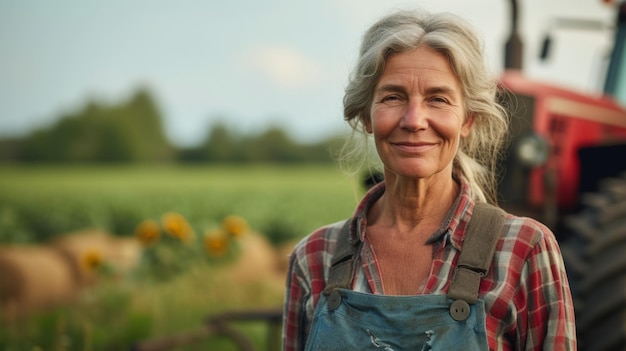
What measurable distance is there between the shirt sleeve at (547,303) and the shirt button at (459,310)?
A: 0.15 meters

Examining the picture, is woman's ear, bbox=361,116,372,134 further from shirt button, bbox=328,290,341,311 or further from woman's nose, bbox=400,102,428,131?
shirt button, bbox=328,290,341,311

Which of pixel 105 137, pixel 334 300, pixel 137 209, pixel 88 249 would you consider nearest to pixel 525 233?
pixel 334 300

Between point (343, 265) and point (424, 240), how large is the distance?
21 centimetres

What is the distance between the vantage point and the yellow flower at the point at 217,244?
635 cm

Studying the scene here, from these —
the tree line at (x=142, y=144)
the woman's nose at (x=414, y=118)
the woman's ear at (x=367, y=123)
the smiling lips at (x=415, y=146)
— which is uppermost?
the woman's nose at (x=414, y=118)

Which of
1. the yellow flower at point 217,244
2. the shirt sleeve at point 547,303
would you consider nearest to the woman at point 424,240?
the shirt sleeve at point 547,303

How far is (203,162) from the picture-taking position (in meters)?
42.7

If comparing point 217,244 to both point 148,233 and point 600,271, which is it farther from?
point 600,271

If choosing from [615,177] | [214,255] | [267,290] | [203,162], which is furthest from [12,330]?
[203,162]

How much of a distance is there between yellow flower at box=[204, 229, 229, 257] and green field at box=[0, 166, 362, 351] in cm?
26

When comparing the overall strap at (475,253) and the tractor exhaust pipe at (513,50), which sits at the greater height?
the tractor exhaust pipe at (513,50)

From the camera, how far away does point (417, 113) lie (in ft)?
5.48

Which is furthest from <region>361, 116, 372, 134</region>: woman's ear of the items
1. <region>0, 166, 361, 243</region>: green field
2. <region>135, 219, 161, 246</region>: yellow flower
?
<region>0, 166, 361, 243</region>: green field

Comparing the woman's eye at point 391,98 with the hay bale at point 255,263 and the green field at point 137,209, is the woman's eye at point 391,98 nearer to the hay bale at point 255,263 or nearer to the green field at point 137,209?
the hay bale at point 255,263
